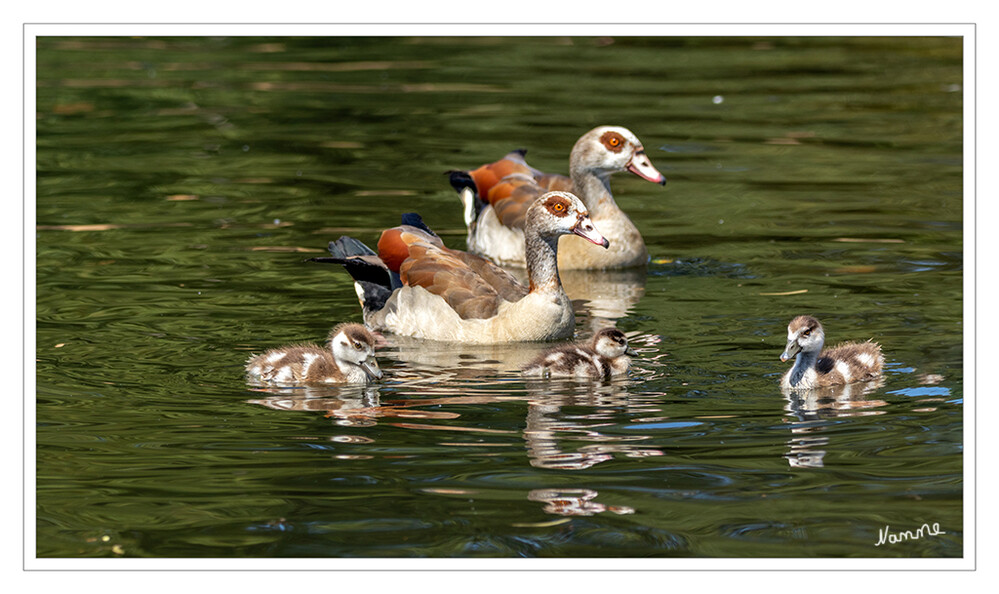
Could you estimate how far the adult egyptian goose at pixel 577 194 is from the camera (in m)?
13.4

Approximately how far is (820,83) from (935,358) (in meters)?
11.7

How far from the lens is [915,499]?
24.6ft

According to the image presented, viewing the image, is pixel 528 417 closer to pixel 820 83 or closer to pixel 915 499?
pixel 915 499

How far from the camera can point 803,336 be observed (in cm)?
906

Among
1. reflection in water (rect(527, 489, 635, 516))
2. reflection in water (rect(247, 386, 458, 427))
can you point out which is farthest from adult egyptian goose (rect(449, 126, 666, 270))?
reflection in water (rect(527, 489, 635, 516))

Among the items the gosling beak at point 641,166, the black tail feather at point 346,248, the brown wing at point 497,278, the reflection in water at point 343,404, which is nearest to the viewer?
the reflection in water at point 343,404

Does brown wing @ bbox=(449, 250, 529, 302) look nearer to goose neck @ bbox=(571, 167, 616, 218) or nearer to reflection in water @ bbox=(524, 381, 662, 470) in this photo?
reflection in water @ bbox=(524, 381, 662, 470)

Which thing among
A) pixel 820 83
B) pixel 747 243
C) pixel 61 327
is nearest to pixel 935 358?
pixel 747 243

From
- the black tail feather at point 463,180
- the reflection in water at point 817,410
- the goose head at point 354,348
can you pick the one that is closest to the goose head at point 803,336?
the reflection in water at point 817,410

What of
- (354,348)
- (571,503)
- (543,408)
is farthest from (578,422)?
(354,348)

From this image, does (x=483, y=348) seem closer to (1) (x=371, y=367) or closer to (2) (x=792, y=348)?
(1) (x=371, y=367)

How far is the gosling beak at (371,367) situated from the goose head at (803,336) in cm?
252

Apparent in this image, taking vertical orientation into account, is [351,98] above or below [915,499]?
above
